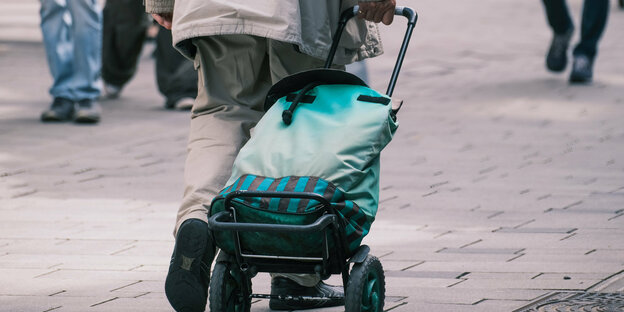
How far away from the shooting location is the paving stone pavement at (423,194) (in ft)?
13.9

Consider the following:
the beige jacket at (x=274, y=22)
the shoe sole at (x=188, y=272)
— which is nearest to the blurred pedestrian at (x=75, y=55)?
the beige jacket at (x=274, y=22)

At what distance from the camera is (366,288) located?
345 centimetres

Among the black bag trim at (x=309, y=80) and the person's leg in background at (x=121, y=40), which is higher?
the black bag trim at (x=309, y=80)

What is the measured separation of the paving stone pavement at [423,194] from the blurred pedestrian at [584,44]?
0.50ft

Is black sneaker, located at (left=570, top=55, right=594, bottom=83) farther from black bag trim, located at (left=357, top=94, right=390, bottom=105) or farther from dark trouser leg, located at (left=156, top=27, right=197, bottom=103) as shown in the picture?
black bag trim, located at (left=357, top=94, right=390, bottom=105)

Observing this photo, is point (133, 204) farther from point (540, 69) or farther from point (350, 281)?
point (540, 69)

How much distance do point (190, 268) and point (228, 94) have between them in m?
0.63

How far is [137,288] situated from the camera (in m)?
4.21

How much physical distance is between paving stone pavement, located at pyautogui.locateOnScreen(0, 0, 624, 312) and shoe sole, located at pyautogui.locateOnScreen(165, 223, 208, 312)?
46 cm

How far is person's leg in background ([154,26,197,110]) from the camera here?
8547mm

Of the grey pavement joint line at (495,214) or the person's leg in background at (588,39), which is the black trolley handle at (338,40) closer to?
the grey pavement joint line at (495,214)

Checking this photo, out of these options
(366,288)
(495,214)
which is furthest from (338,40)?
(495,214)

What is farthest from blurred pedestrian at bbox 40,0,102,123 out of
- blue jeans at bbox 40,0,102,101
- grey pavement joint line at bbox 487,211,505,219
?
grey pavement joint line at bbox 487,211,505,219

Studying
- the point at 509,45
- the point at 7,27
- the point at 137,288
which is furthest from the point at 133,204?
the point at 7,27
